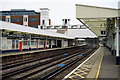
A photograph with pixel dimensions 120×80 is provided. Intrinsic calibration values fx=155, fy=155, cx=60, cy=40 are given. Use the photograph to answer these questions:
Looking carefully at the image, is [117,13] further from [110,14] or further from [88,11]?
[88,11]

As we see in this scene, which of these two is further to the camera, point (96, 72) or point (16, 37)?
point (16, 37)

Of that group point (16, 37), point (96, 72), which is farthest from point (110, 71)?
point (16, 37)

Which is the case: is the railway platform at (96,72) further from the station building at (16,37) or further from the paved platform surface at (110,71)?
the station building at (16,37)

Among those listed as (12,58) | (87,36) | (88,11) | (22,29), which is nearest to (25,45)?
(22,29)

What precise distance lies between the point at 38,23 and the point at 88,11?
56937mm

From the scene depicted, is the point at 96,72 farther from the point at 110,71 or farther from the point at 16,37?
the point at 16,37

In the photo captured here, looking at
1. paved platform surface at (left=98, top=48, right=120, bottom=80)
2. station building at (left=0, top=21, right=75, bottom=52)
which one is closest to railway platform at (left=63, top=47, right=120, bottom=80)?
paved platform surface at (left=98, top=48, right=120, bottom=80)

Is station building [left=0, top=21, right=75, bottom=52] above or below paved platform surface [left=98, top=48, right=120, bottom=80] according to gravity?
above

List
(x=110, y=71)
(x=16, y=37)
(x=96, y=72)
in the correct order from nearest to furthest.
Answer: (x=96, y=72), (x=110, y=71), (x=16, y=37)

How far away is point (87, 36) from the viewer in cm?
6122

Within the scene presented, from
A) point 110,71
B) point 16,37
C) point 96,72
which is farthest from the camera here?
point 16,37

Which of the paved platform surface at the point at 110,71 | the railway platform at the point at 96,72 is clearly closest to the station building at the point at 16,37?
the railway platform at the point at 96,72

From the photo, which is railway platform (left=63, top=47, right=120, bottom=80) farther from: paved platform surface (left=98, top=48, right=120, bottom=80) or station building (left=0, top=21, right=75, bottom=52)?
station building (left=0, top=21, right=75, bottom=52)

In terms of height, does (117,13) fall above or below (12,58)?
above
